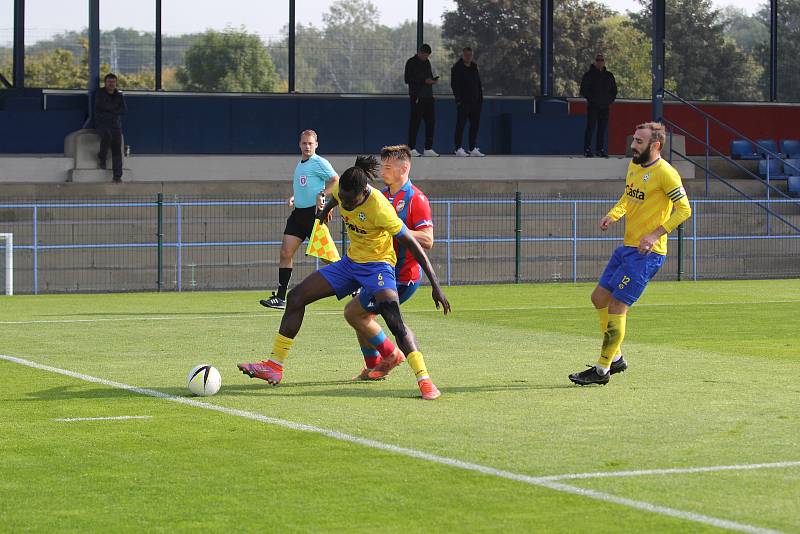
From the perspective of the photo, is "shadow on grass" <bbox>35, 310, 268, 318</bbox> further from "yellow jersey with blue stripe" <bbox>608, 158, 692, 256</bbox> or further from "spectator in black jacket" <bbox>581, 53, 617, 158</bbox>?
"spectator in black jacket" <bbox>581, 53, 617, 158</bbox>

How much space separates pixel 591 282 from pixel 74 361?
1457cm

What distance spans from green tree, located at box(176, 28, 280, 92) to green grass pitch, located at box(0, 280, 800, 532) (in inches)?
657

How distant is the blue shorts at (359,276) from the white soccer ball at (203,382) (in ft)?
3.52

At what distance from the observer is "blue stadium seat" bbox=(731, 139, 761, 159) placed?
32.8 meters

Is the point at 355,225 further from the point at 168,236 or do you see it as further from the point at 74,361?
the point at 168,236

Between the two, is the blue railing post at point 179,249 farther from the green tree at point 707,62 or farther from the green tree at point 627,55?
the green tree at point 707,62

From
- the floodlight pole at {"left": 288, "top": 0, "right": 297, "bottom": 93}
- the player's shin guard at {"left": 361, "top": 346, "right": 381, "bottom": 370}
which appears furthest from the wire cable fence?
the player's shin guard at {"left": 361, "top": 346, "right": 381, "bottom": 370}

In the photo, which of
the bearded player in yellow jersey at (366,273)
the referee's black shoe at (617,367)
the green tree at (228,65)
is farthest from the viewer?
the green tree at (228,65)

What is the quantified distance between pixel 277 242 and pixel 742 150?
12.1 meters

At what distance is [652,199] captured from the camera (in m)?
11.4

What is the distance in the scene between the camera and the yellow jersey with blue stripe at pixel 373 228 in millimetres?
10461

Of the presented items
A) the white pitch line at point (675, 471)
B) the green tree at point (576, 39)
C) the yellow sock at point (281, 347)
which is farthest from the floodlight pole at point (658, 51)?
the white pitch line at point (675, 471)

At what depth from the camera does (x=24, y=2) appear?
31188mm

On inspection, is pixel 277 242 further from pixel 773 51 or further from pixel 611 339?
pixel 773 51
